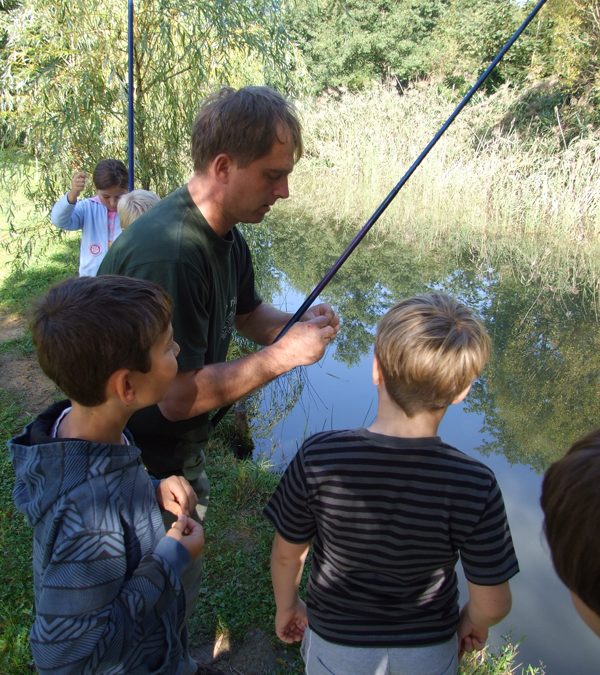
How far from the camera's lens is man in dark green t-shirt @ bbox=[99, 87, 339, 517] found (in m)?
1.49

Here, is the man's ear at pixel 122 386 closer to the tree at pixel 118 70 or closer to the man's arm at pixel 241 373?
the man's arm at pixel 241 373

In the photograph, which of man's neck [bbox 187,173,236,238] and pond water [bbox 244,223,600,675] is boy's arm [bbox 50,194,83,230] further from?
man's neck [bbox 187,173,236,238]

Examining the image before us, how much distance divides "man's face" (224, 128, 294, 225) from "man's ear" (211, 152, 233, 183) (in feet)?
0.04

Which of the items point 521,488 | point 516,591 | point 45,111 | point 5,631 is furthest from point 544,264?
point 5,631

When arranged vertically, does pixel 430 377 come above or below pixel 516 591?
above

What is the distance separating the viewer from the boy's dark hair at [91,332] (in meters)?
1.10

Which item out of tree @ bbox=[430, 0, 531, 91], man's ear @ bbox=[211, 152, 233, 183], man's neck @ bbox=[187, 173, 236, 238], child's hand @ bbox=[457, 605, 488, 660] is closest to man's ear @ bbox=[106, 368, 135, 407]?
Result: man's neck @ bbox=[187, 173, 236, 238]

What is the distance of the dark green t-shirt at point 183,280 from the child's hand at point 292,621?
50 centimetres

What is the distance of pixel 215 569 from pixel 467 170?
690 cm

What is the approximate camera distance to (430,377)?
1.17 metres

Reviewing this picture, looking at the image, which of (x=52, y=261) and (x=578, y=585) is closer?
(x=578, y=585)

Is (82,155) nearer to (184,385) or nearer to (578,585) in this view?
(184,385)

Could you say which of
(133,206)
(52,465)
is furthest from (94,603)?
(133,206)

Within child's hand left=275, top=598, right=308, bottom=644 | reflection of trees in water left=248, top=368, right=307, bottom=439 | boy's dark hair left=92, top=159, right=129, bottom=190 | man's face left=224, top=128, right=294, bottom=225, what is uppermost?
man's face left=224, top=128, right=294, bottom=225
